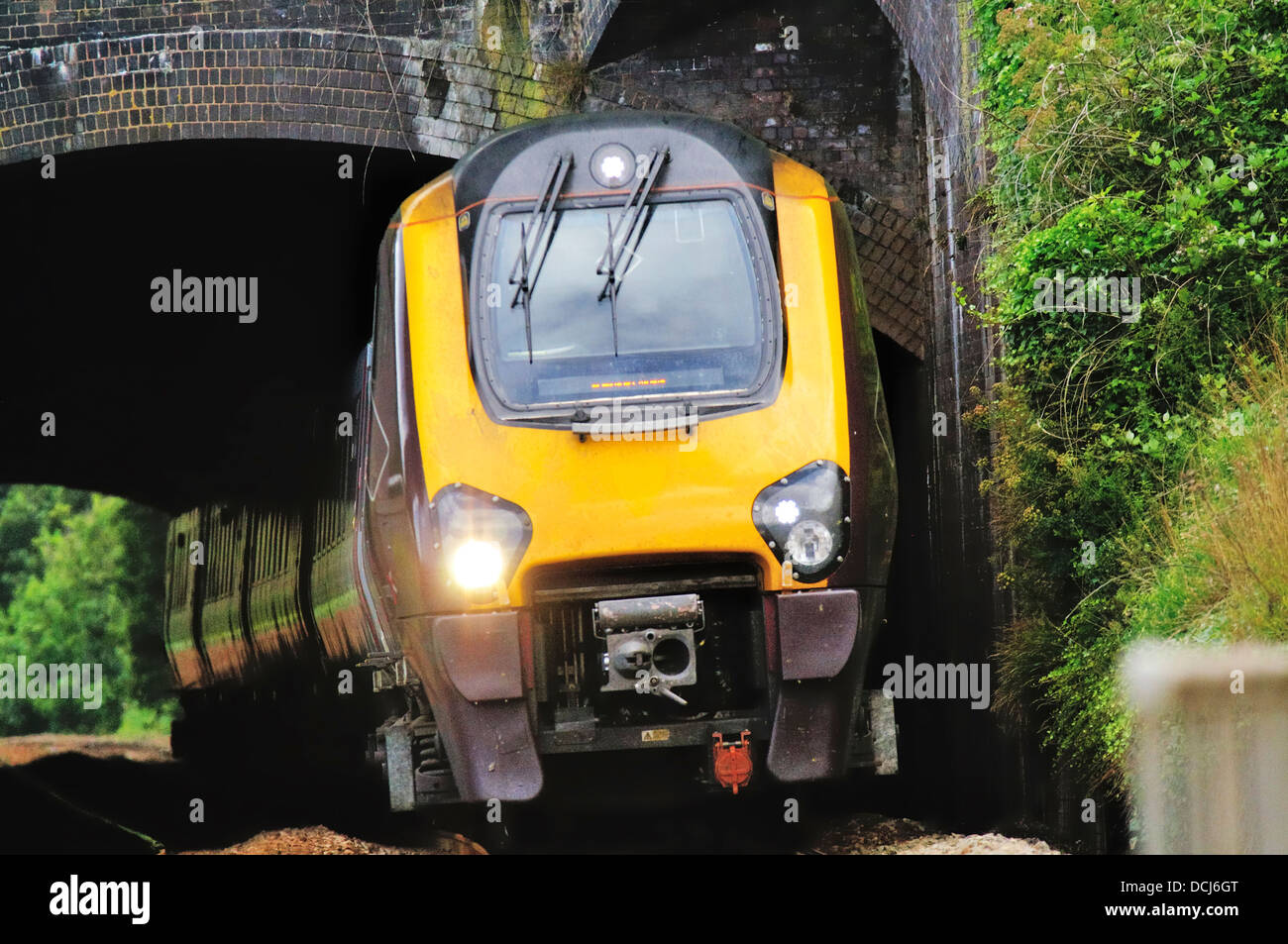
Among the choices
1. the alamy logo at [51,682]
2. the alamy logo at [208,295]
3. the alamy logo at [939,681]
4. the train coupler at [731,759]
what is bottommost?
the alamy logo at [51,682]

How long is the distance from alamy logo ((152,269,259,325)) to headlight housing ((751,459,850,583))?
34.8 feet

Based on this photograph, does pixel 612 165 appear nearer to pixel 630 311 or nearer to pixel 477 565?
pixel 630 311

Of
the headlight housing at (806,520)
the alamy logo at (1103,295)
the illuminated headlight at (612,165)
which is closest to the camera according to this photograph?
the headlight housing at (806,520)

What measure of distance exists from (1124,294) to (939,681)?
5512 millimetres

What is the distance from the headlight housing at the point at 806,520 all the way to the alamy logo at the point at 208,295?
418 inches

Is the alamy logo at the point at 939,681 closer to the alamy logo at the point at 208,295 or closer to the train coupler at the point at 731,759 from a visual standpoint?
the train coupler at the point at 731,759

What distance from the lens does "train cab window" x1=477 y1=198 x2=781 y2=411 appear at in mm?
6938

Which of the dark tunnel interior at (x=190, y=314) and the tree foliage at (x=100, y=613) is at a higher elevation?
the dark tunnel interior at (x=190, y=314)

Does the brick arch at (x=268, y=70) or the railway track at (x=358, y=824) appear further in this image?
the brick arch at (x=268, y=70)

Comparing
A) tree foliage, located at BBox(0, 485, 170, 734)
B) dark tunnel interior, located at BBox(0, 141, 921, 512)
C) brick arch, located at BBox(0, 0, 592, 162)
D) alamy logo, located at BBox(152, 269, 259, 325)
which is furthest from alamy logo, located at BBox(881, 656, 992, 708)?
tree foliage, located at BBox(0, 485, 170, 734)

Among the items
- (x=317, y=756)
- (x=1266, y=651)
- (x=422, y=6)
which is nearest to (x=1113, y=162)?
(x=1266, y=651)

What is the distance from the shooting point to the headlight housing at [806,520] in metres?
6.70
